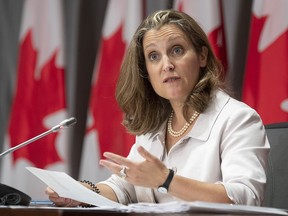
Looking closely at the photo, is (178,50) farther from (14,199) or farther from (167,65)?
(14,199)

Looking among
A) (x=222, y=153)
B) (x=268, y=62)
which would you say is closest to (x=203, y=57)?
(x=222, y=153)

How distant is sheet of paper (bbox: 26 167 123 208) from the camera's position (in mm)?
1518

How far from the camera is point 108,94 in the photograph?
119 inches

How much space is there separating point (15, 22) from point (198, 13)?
1130mm

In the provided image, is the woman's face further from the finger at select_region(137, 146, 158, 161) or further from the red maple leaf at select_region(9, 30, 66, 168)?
the red maple leaf at select_region(9, 30, 66, 168)

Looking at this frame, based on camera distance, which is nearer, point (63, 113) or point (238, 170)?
point (238, 170)

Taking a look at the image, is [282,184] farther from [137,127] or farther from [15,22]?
[15,22]

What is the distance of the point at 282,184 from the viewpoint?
1934 mm

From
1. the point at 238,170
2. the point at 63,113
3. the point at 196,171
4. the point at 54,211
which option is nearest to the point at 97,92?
the point at 63,113

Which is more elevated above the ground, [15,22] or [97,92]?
[15,22]

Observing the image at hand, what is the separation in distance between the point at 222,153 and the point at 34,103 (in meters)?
1.61

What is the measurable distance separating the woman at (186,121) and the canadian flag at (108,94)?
79 centimetres

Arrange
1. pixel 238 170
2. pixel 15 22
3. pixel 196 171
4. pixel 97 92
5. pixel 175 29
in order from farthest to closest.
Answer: pixel 15 22 → pixel 97 92 → pixel 175 29 → pixel 196 171 → pixel 238 170

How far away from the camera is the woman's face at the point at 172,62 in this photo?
1950mm
